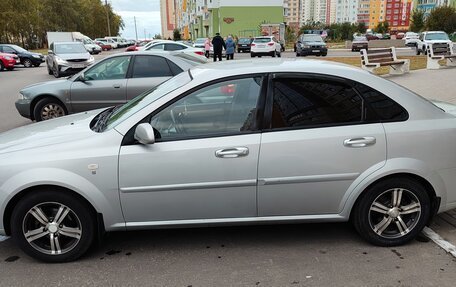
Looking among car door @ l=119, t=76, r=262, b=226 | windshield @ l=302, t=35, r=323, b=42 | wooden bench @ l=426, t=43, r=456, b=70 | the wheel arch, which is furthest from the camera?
windshield @ l=302, t=35, r=323, b=42

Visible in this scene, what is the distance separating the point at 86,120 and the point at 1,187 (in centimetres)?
113

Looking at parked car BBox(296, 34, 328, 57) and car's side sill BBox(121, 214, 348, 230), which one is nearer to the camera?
car's side sill BBox(121, 214, 348, 230)

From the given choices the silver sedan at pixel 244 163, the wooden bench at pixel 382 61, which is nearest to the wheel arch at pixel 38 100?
the silver sedan at pixel 244 163

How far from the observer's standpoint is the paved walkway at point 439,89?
13.3ft

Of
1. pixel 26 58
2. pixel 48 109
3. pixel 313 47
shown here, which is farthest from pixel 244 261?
pixel 313 47

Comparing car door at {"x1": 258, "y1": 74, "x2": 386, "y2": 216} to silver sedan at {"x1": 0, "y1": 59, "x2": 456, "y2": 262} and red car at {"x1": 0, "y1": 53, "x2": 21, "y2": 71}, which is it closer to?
silver sedan at {"x1": 0, "y1": 59, "x2": 456, "y2": 262}

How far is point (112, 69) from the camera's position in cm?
870

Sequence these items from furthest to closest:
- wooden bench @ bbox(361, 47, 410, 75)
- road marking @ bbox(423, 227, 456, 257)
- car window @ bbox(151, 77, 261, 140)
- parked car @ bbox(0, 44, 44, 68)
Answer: parked car @ bbox(0, 44, 44, 68), wooden bench @ bbox(361, 47, 410, 75), road marking @ bbox(423, 227, 456, 257), car window @ bbox(151, 77, 261, 140)

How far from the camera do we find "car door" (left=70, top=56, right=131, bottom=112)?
8.56m

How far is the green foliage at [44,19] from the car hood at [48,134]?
55859mm

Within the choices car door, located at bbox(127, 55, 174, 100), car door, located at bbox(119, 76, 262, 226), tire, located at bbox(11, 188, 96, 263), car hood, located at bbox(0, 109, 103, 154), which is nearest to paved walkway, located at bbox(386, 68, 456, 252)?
car door, located at bbox(119, 76, 262, 226)

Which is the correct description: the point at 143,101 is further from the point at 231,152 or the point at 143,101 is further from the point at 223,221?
the point at 223,221

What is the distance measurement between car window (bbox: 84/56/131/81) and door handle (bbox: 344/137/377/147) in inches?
242

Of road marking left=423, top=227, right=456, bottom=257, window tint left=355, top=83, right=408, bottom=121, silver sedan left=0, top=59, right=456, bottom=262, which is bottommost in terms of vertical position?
road marking left=423, top=227, right=456, bottom=257
